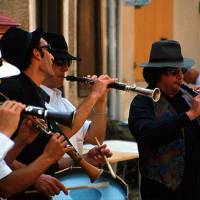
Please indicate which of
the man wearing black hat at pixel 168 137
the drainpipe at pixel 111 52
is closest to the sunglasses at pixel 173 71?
the man wearing black hat at pixel 168 137

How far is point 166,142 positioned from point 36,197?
98 cm

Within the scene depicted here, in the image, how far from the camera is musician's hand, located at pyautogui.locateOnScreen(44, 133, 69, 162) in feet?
9.85

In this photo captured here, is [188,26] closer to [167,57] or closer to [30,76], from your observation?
[167,57]

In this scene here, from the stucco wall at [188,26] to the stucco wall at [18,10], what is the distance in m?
5.37

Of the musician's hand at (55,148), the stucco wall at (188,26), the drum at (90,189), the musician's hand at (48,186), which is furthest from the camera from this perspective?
the stucco wall at (188,26)

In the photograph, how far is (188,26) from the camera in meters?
13.2

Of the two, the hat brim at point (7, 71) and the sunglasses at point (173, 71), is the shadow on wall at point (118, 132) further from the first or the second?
the hat brim at point (7, 71)

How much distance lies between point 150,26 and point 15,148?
28.0 ft

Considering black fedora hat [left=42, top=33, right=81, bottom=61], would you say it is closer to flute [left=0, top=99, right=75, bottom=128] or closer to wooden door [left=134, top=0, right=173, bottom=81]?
flute [left=0, top=99, right=75, bottom=128]

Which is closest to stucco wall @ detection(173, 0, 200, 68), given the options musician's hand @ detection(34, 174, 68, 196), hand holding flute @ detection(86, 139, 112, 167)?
hand holding flute @ detection(86, 139, 112, 167)

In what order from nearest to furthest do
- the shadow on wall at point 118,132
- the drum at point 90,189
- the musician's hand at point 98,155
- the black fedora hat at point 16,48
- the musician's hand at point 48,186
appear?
the musician's hand at point 48,186 → the black fedora hat at point 16,48 → the drum at point 90,189 → the musician's hand at point 98,155 → the shadow on wall at point 118,132

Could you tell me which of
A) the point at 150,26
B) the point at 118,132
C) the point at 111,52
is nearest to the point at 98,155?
the point at 118,132

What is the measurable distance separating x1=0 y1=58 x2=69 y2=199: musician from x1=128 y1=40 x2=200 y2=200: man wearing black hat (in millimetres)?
963

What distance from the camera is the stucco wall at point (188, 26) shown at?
41.6ft
